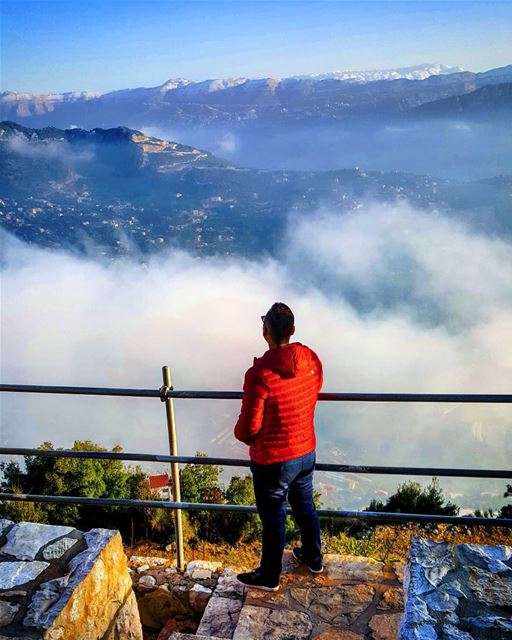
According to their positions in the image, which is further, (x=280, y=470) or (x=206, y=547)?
(x=206, y=547)

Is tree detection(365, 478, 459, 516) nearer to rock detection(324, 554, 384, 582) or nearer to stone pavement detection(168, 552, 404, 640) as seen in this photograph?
rock detection(324, 554, 384, 582)

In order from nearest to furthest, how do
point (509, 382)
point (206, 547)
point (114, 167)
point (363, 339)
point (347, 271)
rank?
point (206, 547), point (509, 382), point (363, 339), point (347, 271), point (114, 167)

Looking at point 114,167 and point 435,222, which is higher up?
point 114,167

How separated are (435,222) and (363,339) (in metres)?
42.0

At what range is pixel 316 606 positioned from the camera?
10.1ft

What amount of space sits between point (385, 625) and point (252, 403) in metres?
1.28

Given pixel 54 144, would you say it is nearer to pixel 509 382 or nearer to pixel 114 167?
pixel 114 167

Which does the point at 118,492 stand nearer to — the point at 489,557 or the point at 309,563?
the point at 309,563

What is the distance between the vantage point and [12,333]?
157 m

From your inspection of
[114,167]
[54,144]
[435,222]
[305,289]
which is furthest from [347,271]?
[54,144]

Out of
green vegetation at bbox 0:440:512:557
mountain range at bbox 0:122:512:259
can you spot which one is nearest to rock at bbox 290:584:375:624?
green vegetation at bbox 0:440:512:557

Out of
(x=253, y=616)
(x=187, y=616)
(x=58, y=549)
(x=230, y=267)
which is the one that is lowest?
(x=230, y=267)

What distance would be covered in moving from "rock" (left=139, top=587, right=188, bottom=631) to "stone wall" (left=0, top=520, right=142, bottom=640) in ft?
1.36

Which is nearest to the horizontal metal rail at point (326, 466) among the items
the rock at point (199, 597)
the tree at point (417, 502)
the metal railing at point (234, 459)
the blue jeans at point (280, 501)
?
the metal railing at point (234, 459)
